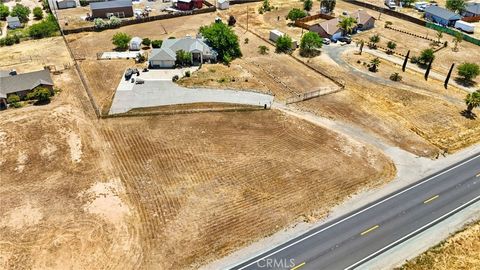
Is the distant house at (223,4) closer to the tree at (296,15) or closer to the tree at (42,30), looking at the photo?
the tree at (296,15)

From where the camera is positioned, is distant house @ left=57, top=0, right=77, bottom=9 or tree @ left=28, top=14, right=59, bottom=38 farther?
distant house @ left=57, top=0, right=77, bottom=9

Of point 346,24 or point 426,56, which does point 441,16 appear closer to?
point 346,24

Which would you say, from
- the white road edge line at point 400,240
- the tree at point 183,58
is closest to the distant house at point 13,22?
the tree at point 183,58

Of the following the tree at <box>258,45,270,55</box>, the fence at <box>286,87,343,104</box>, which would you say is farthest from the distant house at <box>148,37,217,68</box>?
the fence at <box>286,87,343,104</box>

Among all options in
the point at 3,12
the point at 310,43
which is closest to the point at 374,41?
the point at 310,43

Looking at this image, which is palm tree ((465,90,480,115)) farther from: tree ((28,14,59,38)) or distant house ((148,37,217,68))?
tree ((28,14,59,38))

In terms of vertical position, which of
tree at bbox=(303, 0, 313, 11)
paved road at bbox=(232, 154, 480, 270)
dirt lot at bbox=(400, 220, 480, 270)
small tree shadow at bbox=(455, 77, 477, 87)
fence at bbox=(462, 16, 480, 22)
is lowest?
dirt lot at bbox=(400, 220, 480, 270)
